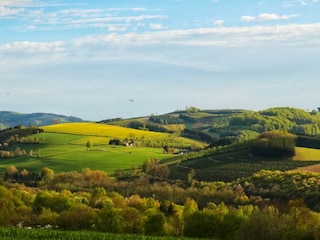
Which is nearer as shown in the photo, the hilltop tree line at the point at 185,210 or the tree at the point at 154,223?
the hilltop tree line at the point at 185,210

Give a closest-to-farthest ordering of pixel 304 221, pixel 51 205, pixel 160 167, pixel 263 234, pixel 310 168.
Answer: pixel 263 234 → pixel 304 221 → pixel 51 205 → pixel 310 168 → pixel 160 167

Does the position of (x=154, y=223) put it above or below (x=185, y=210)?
above

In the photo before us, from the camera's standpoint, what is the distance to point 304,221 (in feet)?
211

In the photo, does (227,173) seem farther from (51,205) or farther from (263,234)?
(263,234)

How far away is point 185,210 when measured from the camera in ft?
296

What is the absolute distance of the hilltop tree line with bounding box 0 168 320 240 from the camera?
62562 mm

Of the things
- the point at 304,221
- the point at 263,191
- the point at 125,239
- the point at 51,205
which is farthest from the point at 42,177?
the point at 125,239

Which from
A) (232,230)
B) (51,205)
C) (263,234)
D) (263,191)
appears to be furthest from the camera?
(263,191)

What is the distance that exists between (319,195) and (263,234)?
299ft

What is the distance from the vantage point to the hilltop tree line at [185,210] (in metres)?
62.6

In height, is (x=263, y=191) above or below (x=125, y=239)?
below

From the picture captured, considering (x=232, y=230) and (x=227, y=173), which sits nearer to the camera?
(x=232, y=230)

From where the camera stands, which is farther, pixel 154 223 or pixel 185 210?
pixel 185 210

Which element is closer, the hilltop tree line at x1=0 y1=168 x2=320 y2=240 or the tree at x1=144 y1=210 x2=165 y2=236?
the hilltop tree line at x1=0 y1=168 x2=320 y2=240
